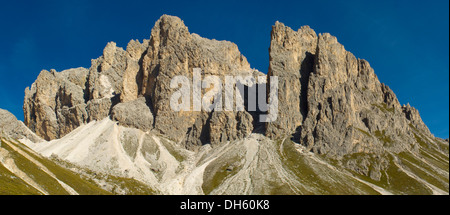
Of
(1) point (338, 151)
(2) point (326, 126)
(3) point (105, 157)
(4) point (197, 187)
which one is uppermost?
(2) point (326, 126)

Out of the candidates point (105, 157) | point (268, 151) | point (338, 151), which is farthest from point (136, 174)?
point (338, 151)

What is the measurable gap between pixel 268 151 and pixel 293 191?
158ft

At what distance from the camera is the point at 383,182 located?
542ft

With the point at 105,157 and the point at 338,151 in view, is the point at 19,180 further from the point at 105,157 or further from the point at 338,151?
the point at 338,151

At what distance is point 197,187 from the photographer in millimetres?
159875

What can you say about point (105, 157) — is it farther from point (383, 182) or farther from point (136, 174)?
point (383, 182)
